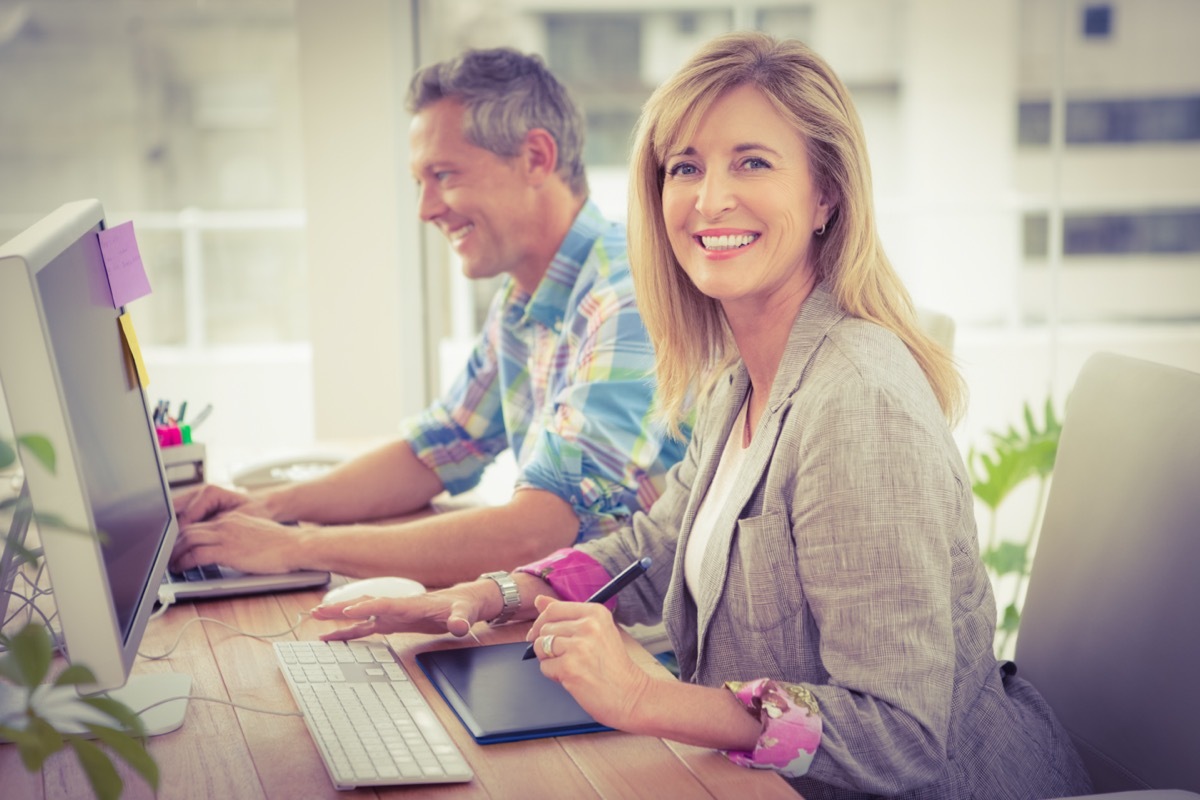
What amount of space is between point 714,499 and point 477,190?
851 millimetres

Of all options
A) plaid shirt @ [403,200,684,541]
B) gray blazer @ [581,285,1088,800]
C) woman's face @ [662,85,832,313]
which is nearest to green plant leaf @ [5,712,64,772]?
gray blazer @ [581,285,1088,800]

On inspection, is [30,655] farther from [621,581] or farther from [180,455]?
[180,455]

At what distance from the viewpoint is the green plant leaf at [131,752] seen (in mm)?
524

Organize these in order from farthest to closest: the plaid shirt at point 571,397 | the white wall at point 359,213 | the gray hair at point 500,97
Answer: the white wall at point 359,213 < the gray hair at point 500,97 < the plaid shirt at point 571,397

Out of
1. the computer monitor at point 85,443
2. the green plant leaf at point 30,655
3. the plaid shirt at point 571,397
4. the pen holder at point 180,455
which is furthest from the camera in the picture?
the pen holder at point 180,455

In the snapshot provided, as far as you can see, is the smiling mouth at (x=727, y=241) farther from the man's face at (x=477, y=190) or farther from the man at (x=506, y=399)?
the man's face at (x=477, y=190)

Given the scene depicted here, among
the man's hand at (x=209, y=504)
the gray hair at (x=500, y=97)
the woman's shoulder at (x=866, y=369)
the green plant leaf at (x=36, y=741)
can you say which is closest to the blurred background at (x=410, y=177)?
the gray hair at (x=500, y=97)

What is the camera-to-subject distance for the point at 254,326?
211 inches

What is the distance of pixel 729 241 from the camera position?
4.12ft

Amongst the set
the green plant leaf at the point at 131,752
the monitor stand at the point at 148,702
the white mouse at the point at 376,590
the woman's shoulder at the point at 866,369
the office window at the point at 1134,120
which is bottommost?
the white mouse at the point at 376,590

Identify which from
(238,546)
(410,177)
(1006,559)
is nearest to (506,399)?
(238,546)

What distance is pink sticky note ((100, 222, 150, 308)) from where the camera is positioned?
1.16 meters

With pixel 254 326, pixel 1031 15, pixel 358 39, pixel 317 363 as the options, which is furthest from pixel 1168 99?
pixel 254 326

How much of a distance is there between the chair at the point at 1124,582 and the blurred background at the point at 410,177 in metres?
1.38
